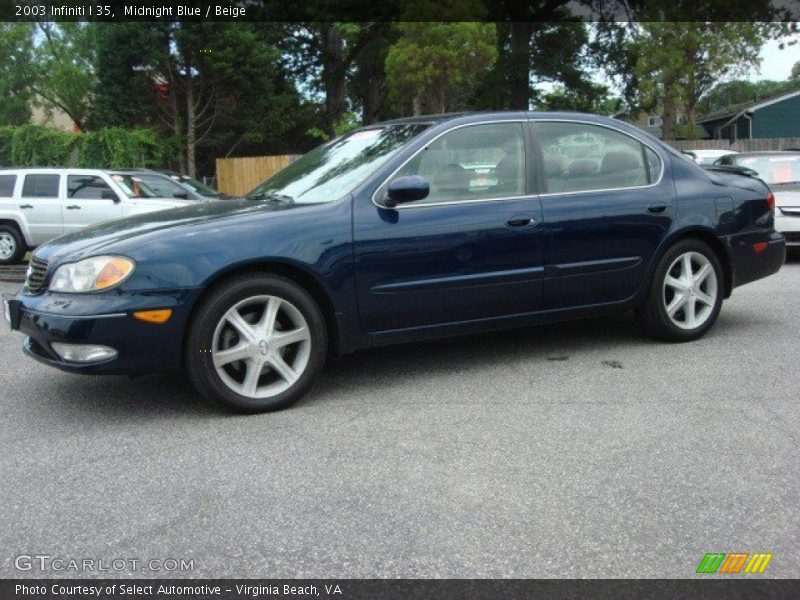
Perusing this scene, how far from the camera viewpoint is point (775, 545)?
9.54 ft

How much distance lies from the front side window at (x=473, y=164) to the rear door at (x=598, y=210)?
0.63 feet

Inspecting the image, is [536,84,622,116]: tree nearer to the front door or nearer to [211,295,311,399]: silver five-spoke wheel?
the front door

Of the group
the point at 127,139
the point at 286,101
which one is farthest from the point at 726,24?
the point at 127,139

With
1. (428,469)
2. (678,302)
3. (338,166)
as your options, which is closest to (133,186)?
(338,166)

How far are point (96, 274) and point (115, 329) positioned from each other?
0.30 metres

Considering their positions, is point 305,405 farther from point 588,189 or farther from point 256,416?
point 588,189

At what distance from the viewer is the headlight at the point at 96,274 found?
4.11 metres

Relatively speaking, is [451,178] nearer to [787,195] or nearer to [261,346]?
[261,346]

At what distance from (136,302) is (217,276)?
42cm

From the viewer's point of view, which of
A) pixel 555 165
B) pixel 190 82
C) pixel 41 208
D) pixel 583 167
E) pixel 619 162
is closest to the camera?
pixel 555 165

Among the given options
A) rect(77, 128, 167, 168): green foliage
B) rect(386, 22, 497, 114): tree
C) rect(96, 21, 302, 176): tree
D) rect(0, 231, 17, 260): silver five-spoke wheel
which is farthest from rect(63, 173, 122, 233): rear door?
rect(386, 22, 497, 114): tree

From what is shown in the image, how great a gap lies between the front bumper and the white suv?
8721mm

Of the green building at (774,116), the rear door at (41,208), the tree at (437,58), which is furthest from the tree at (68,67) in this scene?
the green building at (774,116)

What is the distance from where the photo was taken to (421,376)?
16.8 feet
